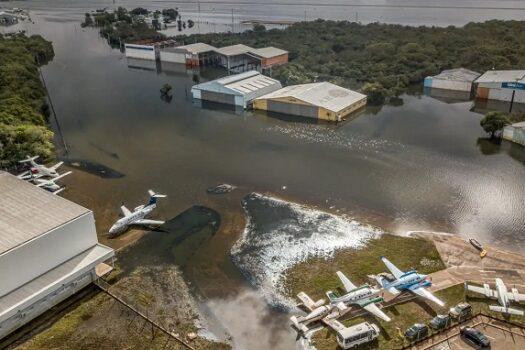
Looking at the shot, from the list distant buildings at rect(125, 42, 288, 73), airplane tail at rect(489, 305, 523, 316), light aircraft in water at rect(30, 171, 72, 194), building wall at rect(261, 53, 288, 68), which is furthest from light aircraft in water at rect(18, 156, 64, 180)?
building wall at rect(261, 53, 288, 68)

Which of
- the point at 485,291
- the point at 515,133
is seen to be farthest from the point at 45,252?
the point at 515,133

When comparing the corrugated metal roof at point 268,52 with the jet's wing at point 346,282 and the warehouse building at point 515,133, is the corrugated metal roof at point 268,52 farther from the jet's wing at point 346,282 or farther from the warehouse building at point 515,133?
the jet's wing at point 346,282

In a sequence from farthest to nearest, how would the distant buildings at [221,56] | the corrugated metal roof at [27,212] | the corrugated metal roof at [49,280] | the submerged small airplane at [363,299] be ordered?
the distant buildings at [221,56]
the corrugated metal roof at [27,212]
the submerged small airplane at [363,299]
the corrugated metal roof at [49,280]

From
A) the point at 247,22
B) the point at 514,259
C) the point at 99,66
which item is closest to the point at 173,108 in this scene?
the point at 99,66

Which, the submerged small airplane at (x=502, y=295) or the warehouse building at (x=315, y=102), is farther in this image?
the warehouse building at (x=315, y=102)

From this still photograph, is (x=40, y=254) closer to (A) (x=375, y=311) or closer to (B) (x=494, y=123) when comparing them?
(A) (x=375, y=311)

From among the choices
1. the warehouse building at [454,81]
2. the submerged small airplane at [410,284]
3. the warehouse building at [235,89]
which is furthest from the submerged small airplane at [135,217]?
the warehouse building at [454,81]

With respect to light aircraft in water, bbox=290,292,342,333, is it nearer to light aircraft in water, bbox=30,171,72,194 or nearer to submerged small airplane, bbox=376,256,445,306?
submerged small airplane, bbox=376,256,445,306
